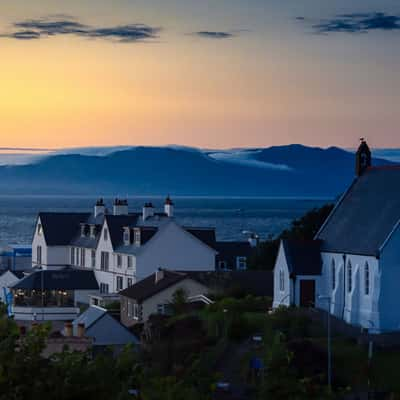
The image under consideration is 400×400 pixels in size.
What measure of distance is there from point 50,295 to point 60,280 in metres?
2.70

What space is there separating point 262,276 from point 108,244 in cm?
1794

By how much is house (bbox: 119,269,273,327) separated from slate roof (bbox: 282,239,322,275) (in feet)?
16.4

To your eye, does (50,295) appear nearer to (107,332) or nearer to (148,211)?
(148,211)

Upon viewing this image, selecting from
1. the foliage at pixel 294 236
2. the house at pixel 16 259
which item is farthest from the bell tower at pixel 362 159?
the house at pixel 16 259

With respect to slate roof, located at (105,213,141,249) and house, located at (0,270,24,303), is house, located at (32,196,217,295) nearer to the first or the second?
slate roof, located at (105,213,141,249)

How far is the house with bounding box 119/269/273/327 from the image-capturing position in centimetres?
6731

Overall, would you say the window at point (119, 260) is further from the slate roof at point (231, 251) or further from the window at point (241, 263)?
the window at point (241, 263)

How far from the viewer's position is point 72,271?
86.9m

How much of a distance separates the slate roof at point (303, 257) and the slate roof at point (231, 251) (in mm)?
27443

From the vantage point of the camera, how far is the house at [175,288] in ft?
221

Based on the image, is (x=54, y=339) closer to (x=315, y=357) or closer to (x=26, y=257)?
(x=315, y=357)

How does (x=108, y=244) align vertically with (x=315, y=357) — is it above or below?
above

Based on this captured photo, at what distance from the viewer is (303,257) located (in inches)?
2456

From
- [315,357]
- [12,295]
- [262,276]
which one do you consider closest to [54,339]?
[315,357]
